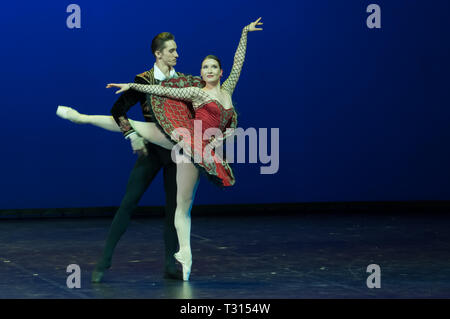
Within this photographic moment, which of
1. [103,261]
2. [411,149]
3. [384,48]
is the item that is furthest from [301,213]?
[103,261]

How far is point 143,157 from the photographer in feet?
14.0

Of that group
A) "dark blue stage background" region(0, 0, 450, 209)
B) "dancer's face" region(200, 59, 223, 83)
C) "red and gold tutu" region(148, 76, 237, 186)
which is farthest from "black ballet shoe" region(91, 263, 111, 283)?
"dark blue stage background" region(0, 0, 450, 209)

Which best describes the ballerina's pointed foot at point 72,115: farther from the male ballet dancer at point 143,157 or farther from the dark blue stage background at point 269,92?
the dark blue stage background at point 269,92

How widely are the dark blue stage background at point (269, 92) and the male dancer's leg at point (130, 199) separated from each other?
3.21 m

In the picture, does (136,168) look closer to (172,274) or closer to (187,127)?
(187,127)

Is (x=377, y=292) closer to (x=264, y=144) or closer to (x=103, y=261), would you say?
(x=103, y=261)

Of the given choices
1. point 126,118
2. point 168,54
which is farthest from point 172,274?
point 168,54

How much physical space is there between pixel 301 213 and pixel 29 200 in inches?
104

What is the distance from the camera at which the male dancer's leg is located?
4219 mm

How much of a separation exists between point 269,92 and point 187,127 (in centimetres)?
360

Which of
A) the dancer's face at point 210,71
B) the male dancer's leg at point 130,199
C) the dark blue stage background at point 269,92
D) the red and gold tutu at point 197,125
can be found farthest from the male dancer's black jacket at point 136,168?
the dark blue stage background at point 269,92

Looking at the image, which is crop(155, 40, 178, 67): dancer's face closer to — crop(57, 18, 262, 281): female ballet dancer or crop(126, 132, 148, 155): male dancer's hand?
crop(57, 18, 262, 281): female ballet dancer

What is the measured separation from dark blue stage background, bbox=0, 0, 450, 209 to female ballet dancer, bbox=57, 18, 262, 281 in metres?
3.24

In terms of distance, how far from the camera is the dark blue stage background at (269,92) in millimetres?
7285
